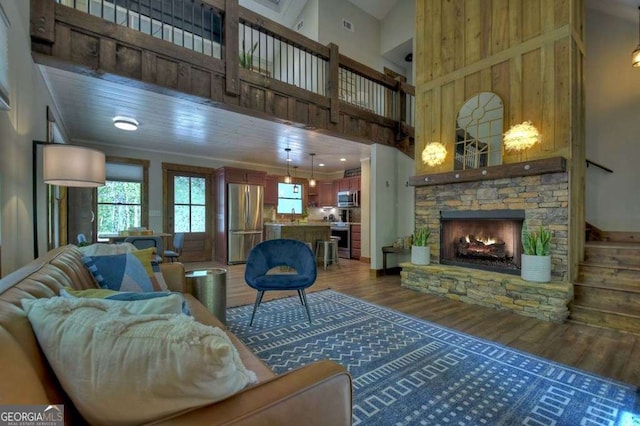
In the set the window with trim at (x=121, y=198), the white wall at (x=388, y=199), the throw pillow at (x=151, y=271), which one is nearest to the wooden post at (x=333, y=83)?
the white wall at (x=388, y=199)

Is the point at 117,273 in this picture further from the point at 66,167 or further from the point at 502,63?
the point at 502,63

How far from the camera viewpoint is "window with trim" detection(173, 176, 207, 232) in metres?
6.76

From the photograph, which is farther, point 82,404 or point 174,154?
point 174,154

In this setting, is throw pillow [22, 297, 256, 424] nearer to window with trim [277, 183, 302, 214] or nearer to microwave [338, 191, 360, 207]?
microwave [338, 191, 360, 207]

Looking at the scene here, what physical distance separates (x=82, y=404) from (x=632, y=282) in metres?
4.60

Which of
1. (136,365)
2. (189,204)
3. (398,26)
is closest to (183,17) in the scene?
(136,365)

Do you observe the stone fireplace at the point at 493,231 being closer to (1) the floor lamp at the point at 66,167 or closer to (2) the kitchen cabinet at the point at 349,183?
(2) the kitchen cabinet at the point at 349,183

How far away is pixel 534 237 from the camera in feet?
11.2

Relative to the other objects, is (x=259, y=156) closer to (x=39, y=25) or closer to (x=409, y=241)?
(x=409, y=241)

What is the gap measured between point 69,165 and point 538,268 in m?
4.53

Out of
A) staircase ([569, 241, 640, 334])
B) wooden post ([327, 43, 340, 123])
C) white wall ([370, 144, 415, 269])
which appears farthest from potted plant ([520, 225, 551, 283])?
wooden post ([327, 43, 340, 123])

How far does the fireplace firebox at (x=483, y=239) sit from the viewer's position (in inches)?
147

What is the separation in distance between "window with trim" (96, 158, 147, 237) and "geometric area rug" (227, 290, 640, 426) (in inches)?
177

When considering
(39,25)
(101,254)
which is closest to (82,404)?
(101,254)
